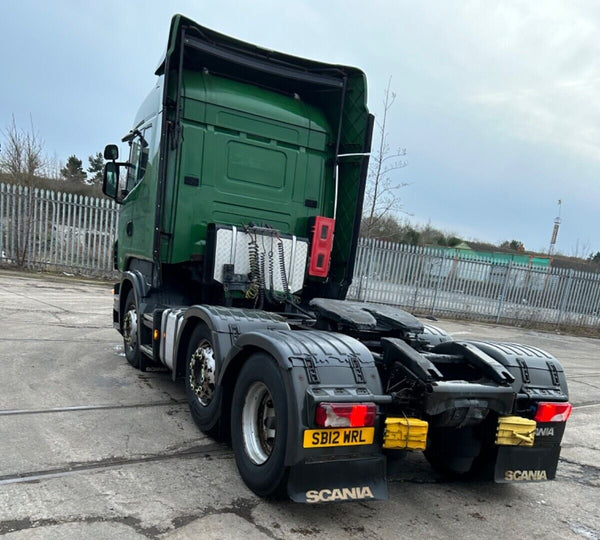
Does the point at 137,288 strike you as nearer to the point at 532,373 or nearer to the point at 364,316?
the point at 364,316

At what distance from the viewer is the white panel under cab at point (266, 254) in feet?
17.2

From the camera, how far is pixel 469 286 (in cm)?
1728

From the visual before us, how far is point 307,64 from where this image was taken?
5758 mm

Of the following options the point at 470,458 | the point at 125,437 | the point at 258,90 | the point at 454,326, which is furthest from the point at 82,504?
the point at 454,326

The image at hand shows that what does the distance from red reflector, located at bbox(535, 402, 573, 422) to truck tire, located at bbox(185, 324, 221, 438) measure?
2.27 meters

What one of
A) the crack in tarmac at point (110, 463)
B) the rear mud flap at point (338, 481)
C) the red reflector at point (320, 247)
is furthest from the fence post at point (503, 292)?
the rear mud flap at point (338, 481)

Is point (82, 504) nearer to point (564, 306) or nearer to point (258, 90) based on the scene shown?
point (258, 90)

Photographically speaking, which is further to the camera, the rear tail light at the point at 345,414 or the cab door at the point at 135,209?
the cab door at the point at 135,209

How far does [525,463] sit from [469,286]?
14.5 m

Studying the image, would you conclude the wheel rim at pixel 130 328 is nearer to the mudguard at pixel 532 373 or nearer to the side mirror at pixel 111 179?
the side mirror at pixel 111 179

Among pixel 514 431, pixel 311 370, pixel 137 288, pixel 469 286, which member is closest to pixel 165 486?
pixel 311 370

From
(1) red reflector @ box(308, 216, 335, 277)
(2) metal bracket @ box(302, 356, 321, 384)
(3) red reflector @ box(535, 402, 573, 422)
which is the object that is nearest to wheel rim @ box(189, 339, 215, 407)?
(2) metal bracket @ box(302, 356, 321, 384)

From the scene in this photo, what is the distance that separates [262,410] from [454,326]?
12.8 metres

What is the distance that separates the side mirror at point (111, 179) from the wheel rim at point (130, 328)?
165 centimetres
